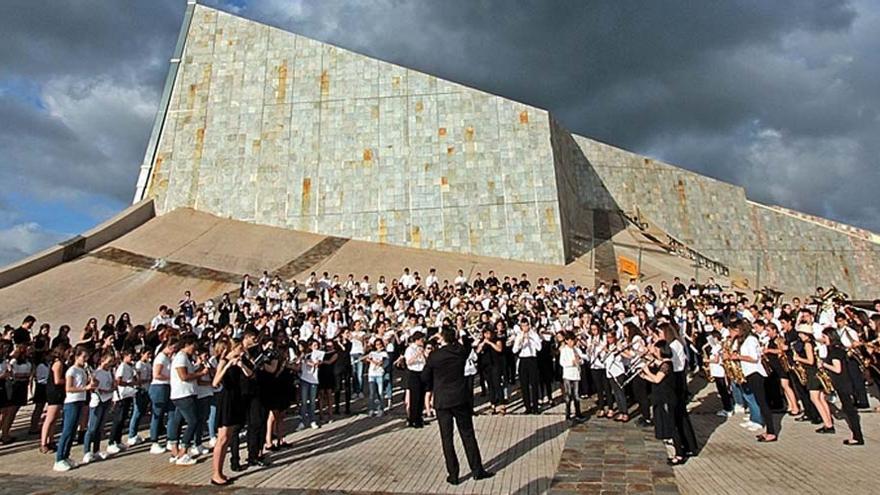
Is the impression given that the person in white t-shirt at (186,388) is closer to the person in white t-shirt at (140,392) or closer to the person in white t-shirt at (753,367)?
the person in white t-shirt at (140,392)

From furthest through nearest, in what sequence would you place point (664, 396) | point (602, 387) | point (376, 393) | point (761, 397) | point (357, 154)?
point (357, 154)
point (376, 393)
point (602, 387)
point (761, 397)
point (664, 396)

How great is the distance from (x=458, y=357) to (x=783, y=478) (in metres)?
3.65

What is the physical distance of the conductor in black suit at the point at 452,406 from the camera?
19.9 feet

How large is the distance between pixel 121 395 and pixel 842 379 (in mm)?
9927

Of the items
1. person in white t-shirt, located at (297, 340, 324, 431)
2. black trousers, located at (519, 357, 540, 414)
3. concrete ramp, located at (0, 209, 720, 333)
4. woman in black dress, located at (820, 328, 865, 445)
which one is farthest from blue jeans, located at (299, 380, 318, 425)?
concrete ramp, located at (0, 209, 720, 333)

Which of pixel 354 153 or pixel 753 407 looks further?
pixel 354 153

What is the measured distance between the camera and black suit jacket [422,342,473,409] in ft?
20.3

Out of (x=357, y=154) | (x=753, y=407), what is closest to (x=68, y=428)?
(x=753, y=407)

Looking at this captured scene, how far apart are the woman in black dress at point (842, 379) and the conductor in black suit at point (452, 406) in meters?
4.81

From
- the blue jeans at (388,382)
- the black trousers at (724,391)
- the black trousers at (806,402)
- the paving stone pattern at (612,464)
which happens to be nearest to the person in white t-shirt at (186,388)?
the blue jeans at (388,382)

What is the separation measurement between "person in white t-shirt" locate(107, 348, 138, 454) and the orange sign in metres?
21.2

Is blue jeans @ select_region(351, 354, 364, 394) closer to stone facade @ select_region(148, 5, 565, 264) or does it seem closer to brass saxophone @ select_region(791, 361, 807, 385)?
brass saxophone @ select_region(791, 361, 807, 385)

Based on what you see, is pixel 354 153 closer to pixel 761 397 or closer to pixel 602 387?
pixel 602 387

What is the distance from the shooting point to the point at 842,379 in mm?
7527
